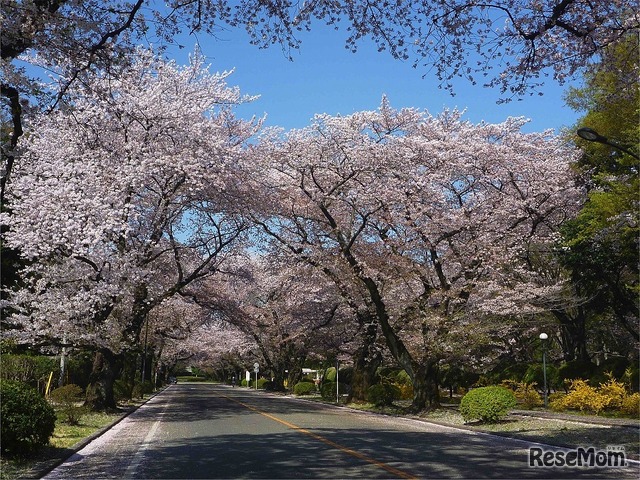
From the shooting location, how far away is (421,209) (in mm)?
26906

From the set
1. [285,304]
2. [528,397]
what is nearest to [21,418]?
[528,397]

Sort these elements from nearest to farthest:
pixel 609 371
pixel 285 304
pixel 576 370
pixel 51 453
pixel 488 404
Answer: pixel 51 453
pixel 488 404
pixel 609 371
pixel 576 370
pixel 285 304

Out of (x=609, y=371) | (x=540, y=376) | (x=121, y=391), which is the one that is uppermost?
(x=609, y=371)

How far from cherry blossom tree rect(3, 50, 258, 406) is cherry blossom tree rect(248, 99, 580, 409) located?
3606 mm

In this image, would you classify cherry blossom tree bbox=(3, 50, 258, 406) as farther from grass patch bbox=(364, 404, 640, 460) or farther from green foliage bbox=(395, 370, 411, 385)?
green foliage bbox=(395, 370, 411, 385)

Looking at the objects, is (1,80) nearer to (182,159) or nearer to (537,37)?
(537,37)

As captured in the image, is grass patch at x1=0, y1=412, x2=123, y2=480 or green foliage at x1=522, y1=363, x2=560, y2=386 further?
green foliage at x1=522, y1=363, x2=560, y2=386

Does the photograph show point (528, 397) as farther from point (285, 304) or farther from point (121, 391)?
point (121, 391)

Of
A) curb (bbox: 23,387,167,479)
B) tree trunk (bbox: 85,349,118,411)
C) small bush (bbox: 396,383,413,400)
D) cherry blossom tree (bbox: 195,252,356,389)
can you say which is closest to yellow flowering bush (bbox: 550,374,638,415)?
cherry blossom tree (bbox: 195,252,356,389)

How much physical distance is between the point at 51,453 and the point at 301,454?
15.7 ft

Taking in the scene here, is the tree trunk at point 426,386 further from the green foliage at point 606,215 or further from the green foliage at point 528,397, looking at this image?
the green foliage at point 606,215

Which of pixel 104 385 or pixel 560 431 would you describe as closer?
pixel 560 431

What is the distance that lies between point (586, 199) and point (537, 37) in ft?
76.2

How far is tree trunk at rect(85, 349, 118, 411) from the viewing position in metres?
25.5
